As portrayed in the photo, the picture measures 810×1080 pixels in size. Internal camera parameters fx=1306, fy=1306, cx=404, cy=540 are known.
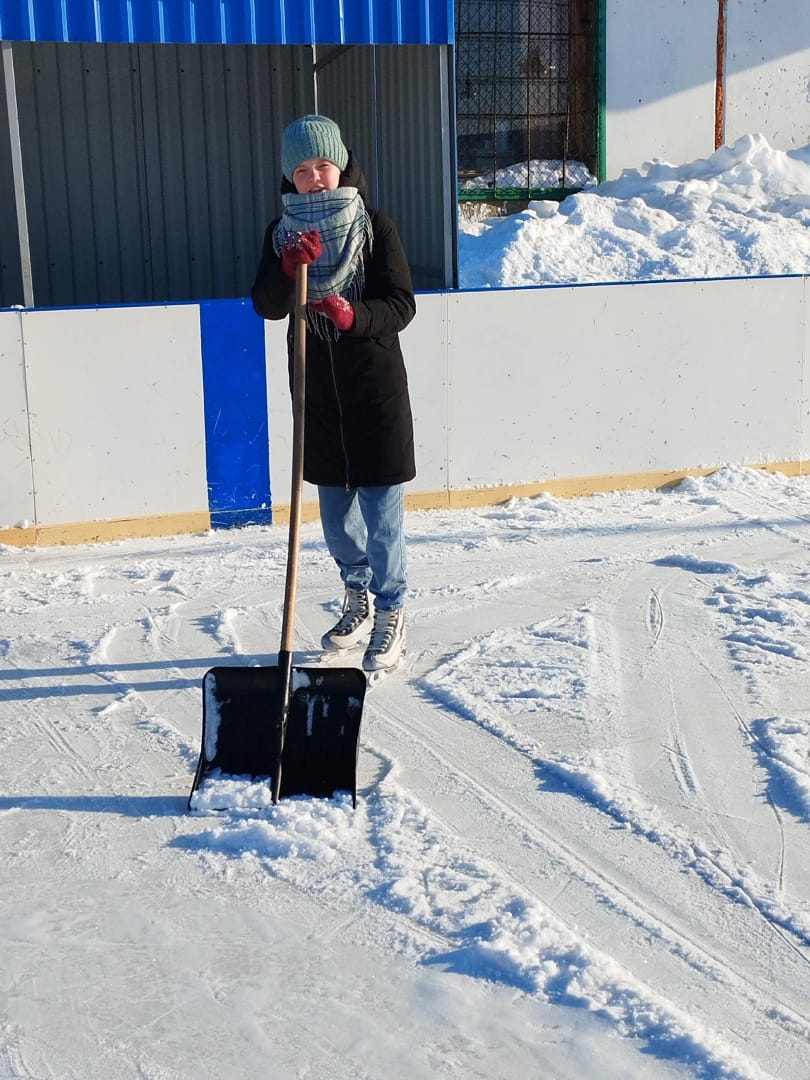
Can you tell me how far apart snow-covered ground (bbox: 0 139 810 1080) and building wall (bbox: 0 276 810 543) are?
64cm

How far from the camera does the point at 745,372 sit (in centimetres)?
727

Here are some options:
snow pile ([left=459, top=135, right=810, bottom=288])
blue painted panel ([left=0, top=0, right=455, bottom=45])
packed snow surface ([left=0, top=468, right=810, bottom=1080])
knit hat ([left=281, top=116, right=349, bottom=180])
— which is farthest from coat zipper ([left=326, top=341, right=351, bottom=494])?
snow pile ([left=459, top=135, right=810, bottom=288])

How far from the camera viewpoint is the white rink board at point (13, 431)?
19.9 ft

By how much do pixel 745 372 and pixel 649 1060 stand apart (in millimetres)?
5483

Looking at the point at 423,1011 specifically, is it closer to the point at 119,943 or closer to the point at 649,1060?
the point at 649,1060

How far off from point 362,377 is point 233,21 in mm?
3157

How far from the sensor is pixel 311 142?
3867mm

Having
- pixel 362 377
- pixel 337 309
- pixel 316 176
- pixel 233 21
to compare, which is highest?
pixel 233 21

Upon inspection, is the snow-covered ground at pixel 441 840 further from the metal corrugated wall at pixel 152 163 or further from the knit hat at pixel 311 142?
the metal corrugated wall at pixel 152 163

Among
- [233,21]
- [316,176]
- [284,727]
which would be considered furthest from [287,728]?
[233,21]

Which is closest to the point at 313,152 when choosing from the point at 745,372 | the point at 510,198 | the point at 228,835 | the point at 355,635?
the point at 355,635

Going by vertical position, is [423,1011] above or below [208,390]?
below

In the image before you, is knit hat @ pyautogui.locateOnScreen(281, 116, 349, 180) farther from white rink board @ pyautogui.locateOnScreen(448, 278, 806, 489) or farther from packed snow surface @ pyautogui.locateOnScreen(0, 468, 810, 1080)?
white rink board @ pyautogui.locateOnScreen(448, 278, 806, 489)

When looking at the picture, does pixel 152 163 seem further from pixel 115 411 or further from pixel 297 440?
pixel 297 440
